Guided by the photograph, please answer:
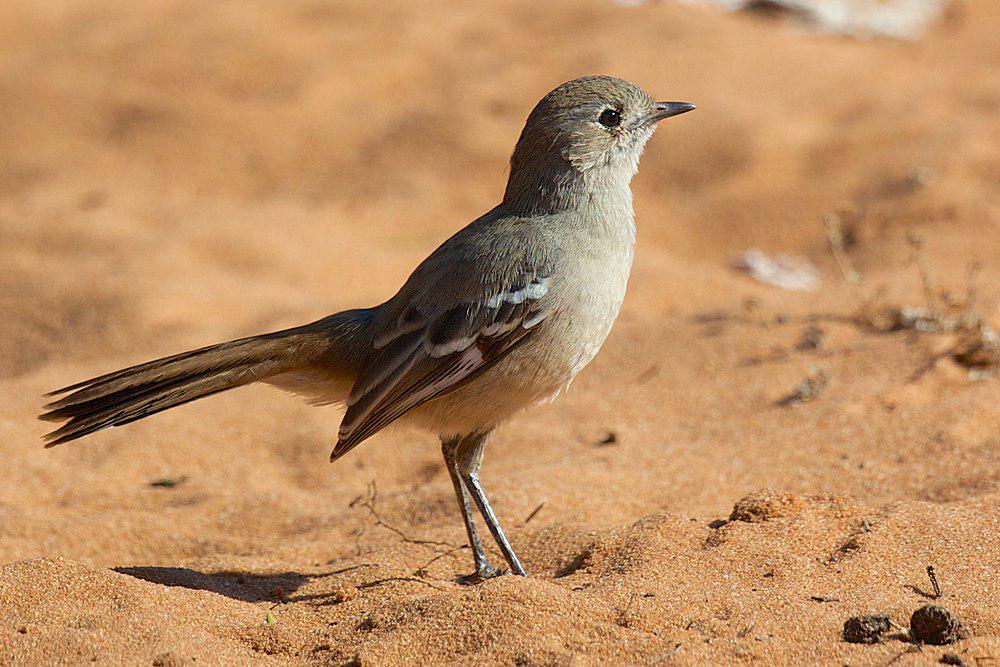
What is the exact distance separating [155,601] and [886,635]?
105 inches

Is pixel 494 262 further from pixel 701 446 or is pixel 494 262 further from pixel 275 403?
pixel 275 403

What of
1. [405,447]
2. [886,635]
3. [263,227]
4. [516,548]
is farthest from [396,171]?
[886,635]

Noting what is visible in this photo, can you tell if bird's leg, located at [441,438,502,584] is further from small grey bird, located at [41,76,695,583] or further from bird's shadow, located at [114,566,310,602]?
bird's shadow, located at [114,566,310,602]

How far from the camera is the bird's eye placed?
5066mm

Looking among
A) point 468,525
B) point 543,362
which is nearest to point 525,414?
point 468,525

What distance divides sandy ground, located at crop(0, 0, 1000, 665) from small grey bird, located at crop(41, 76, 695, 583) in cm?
60

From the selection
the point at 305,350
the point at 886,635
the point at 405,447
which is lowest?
the point at 886,635

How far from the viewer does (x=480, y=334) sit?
4.64 m

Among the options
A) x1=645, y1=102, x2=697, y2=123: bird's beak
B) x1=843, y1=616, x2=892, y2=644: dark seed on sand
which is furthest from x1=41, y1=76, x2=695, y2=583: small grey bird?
x1=843, y1=616, x2=892, y2=644: dark seed on sand

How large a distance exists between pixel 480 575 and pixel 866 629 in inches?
67.4

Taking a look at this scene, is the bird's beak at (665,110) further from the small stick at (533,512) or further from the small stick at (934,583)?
the small stick at (934,583)

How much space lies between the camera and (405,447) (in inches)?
258

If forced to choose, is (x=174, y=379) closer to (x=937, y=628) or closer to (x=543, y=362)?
(x=543, y=362)

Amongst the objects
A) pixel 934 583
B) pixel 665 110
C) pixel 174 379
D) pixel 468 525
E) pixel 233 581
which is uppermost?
Answer: pixel 665 110
